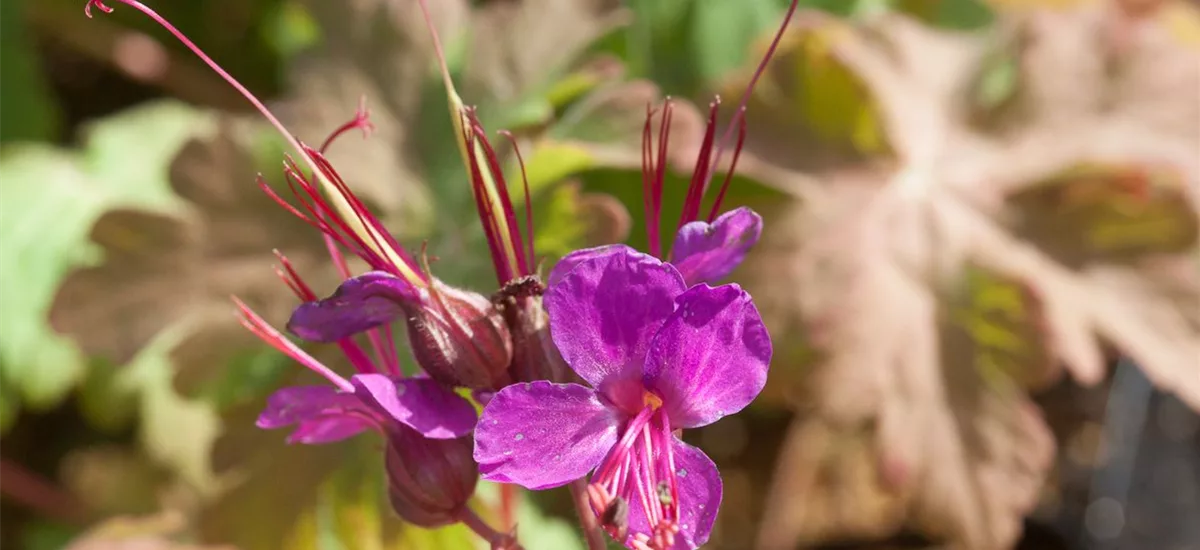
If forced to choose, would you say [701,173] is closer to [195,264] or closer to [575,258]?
[575,258]

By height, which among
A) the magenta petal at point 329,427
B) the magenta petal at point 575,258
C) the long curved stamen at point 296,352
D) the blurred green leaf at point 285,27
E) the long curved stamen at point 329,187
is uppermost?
the long curved stamen at point 329,187

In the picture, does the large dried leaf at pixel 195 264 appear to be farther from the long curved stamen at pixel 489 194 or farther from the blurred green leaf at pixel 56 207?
the long curved stamen at pixel 489 194

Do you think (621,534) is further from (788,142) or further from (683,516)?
(788,142)

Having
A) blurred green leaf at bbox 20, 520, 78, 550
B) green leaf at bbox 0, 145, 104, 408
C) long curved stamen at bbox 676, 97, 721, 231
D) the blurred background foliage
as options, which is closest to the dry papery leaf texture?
the blurred background foliage

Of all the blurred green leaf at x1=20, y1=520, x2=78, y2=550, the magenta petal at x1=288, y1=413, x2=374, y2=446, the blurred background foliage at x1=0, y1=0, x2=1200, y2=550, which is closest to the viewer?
the magenta petal at x1=288, y1=413, x2=374, y2=446

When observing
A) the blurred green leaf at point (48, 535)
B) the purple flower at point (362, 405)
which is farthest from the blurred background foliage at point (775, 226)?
the purple flower at point (362, 405)

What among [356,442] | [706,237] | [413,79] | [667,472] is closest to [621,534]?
[667,472]

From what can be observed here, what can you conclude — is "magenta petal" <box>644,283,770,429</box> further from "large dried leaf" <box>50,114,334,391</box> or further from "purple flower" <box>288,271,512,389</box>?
"large dried leaf" <box>50,114,334,391</box>
